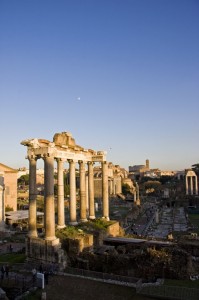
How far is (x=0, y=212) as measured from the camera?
1518 inches

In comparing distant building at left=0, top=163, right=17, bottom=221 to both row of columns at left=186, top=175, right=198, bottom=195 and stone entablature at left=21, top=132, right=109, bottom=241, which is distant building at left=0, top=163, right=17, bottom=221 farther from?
row of columns at left=186, top=175, right=198, bottom=195

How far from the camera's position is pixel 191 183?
327 feet

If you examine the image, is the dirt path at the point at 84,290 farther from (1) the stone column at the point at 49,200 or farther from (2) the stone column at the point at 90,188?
(2) the stone column at the point at 90,188

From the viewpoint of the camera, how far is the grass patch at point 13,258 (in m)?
19.5

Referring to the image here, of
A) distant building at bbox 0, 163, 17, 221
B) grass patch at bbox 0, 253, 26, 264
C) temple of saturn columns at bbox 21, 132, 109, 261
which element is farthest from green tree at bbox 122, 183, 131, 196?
grass patch at bbox 0, 253, 26, 264

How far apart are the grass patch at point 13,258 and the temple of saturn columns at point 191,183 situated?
8377 centimetres

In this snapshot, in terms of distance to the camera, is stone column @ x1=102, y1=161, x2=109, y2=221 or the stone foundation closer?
the stone foundation

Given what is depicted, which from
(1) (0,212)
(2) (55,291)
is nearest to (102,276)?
(2) (55,291)

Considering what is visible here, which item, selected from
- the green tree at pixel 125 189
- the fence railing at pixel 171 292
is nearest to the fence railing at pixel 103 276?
the fence railing at pixel 171 292

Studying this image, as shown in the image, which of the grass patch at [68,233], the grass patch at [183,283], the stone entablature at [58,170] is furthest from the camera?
the grass patch at [68,233]

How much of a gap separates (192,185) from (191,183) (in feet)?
2.29

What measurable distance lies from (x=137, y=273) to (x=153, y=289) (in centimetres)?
215

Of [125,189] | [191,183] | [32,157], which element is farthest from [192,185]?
[32,157]

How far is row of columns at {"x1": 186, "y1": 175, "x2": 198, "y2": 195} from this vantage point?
99.2 metres
